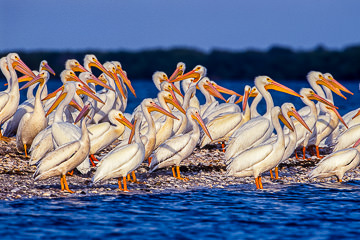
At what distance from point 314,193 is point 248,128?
1764 mm

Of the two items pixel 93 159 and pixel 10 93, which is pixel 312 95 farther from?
pixel 10 93

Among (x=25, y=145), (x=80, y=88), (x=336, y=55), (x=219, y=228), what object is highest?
(x=336, y=55)

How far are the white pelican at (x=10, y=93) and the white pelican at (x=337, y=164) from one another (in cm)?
506

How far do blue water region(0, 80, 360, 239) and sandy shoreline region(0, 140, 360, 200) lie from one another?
291 mm

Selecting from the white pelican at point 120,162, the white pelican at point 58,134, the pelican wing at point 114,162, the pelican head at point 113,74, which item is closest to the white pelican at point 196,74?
the pelican head at point 113,74

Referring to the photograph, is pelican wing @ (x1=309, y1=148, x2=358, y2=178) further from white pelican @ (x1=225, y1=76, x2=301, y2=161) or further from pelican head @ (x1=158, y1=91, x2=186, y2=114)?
pelican head @ (x1=158, y1=91, x2=186, y2=114)

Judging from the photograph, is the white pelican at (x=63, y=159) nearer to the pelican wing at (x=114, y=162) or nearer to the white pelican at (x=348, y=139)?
the pelican wing at (x=114, y=162)

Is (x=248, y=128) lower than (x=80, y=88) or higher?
lower

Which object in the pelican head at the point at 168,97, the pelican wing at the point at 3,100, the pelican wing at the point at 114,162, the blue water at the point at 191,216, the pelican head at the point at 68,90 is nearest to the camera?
the blue water at the point at 191,216

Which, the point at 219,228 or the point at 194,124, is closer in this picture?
the point at 219,228

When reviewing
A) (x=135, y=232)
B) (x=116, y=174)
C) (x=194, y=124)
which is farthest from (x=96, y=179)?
(x=194, y=124)

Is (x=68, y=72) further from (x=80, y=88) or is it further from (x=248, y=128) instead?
(x=248, y=128)

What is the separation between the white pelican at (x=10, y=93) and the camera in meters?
10.6

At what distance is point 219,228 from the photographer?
6.74 m
